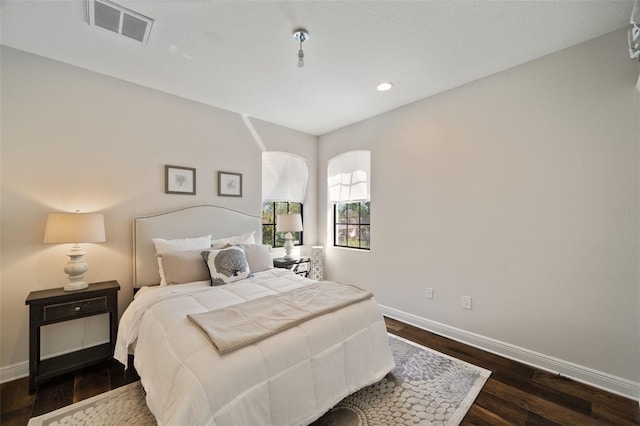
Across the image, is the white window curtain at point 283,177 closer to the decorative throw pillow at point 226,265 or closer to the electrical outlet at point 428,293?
the decorative throw pillow at point 226,265

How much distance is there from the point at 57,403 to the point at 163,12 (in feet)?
9.24

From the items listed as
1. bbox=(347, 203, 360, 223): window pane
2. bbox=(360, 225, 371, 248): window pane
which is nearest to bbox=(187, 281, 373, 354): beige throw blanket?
bbox=(360, 225, 371, 248): window pane

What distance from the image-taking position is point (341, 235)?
427 cm

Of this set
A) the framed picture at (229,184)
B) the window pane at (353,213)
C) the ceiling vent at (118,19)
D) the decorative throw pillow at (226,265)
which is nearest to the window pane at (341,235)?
the window pane at (353,213)

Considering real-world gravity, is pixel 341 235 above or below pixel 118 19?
below

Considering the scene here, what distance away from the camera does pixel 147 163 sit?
2875 mm

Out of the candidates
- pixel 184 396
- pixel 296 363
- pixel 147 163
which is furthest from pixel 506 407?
pixel 147 163

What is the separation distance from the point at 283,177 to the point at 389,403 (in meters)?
3.10

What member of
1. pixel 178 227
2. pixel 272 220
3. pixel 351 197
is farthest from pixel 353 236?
pixel 178 227

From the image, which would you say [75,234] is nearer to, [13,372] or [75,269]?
[75,269]

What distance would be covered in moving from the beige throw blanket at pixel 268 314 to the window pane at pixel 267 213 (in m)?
1.88

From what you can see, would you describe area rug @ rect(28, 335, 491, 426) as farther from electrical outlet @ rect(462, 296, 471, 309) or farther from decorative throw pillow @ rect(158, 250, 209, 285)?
decorative throw pillow @ rect(158, 250, 209, 285)

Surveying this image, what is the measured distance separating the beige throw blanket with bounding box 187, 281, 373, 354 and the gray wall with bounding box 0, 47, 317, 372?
1.70m

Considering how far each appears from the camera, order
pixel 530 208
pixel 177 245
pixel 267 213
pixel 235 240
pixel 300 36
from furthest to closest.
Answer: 1. pixel 267 213
2. pixel 235 240
3. pixel 177 245
4. pixel 530 208
5. pixel 300 36
